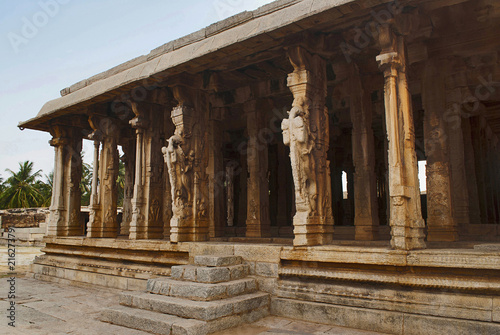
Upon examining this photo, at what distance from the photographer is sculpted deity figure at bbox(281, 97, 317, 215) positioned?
215 inches

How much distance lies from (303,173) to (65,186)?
756 cm

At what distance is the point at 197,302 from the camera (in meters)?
4.66

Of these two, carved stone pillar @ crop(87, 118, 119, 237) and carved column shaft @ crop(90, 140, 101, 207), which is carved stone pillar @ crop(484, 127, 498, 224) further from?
carved column shaft @ crop(90, 140, 101, 207)

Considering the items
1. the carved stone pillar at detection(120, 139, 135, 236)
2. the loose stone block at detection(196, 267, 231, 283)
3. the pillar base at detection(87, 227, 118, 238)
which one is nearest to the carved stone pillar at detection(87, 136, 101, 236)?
the pillar base at detection(87, 227, 118, 238)

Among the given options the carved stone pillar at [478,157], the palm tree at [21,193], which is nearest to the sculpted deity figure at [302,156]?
the carved stone pillar at [478,157]

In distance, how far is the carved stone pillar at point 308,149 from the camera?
5.46 metres

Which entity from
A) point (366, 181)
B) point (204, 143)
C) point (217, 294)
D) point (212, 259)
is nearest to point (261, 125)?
point (204, 143)

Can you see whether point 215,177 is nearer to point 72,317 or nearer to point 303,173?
point 303,173

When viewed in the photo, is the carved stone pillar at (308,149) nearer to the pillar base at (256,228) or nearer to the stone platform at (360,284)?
the stone platform at (360,284)

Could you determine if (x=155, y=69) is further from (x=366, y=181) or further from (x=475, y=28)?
(x=475, y=28)

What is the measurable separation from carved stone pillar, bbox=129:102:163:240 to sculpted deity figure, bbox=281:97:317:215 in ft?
13.0

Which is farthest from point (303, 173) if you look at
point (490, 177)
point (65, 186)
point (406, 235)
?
point (490, 177)

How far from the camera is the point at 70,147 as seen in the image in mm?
10414

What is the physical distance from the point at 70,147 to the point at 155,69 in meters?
4.80
